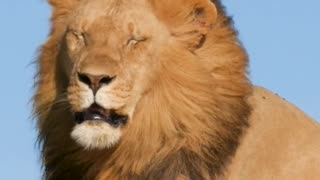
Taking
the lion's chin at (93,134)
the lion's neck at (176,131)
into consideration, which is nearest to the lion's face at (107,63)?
the lion's chin at (93,134)

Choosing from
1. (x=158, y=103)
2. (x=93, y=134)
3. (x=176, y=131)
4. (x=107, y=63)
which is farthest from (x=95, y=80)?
(x=176, y=131)

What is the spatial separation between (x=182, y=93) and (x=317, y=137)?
1007mm

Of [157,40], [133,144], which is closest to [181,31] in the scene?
[157,40]

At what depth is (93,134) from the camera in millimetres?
8367

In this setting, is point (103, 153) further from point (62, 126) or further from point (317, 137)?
point (317, 137)

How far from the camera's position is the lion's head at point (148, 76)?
852 centimetres

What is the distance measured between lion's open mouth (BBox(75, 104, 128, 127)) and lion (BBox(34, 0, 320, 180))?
0.01 meters

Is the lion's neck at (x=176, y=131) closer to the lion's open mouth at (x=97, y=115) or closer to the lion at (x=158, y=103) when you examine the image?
the lion at (x=158, y=103)

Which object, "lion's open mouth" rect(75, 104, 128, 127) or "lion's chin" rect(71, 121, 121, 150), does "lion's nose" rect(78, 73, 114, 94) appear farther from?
"lion's chin" rect(71, 121, 121, 150)

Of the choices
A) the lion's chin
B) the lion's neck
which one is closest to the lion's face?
the lion's chin

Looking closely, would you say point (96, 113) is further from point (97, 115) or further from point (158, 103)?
point (158, 103)

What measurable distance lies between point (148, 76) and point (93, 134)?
0.54 meters

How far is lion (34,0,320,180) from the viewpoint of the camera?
854cm

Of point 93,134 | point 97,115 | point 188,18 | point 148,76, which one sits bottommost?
point 93,134
